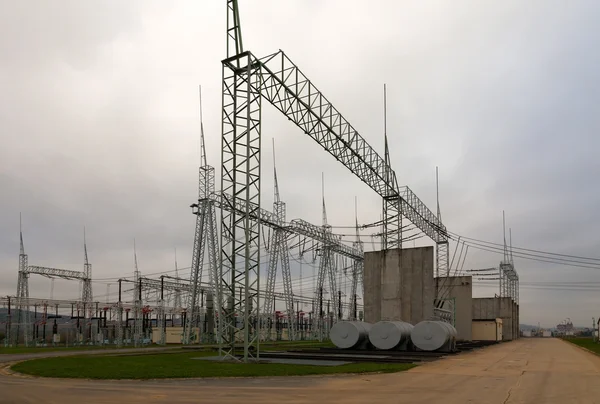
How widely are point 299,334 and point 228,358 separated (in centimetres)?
5679

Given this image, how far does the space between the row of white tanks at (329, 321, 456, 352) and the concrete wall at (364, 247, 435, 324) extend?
618 centimetres

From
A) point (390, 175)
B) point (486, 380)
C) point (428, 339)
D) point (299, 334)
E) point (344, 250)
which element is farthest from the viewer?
point (299, 334)

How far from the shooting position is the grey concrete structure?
8662 cm

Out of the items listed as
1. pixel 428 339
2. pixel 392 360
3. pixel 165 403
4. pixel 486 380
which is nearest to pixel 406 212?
pixel 428 339

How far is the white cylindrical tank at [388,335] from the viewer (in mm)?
32688

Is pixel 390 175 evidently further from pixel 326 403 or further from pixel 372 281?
pixel 326 403

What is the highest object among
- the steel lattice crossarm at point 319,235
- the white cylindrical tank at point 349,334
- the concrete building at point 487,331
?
the steel lattice crossarm at point 319,235

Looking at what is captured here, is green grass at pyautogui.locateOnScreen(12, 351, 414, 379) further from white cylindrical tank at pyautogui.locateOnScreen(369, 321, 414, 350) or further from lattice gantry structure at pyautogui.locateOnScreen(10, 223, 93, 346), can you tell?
lattice gantry structure at pyautogui.locateOnScreen(10, 223, 93, 346)

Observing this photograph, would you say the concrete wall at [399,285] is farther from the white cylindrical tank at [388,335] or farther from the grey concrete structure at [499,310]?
the grey concrete structure at [499,310]

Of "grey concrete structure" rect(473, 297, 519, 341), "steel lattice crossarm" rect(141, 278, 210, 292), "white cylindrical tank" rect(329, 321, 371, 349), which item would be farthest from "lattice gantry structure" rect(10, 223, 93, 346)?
"grey concrete structure" rect(473, 297, 519, 341)

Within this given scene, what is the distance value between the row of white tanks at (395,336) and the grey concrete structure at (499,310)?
185 feet

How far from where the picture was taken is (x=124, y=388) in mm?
14625

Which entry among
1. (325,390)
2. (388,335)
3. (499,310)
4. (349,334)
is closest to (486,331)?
(499,310)

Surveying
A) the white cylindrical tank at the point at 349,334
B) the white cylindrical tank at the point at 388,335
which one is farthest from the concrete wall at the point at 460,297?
the white cylindrical tank at the point at 388,335
